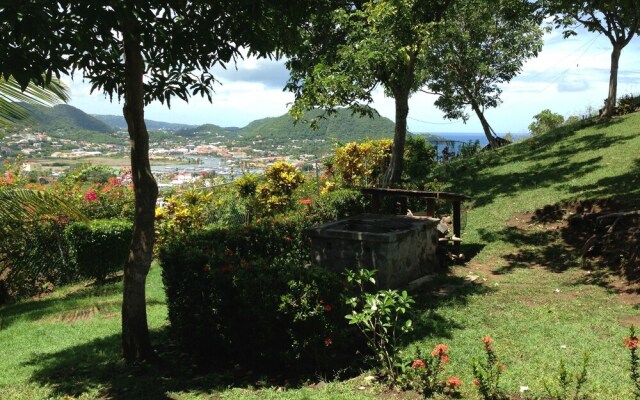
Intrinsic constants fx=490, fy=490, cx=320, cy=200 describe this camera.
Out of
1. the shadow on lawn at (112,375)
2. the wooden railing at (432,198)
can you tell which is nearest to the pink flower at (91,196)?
the shadow on lawn at (112,375)

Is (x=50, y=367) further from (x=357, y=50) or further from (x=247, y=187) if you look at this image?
(x=357, y=50)

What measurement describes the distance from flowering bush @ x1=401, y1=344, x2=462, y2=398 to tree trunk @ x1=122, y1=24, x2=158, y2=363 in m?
3.25

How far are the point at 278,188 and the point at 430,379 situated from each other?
384 inches

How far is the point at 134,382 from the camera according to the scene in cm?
542

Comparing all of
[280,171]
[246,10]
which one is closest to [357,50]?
[280,171]

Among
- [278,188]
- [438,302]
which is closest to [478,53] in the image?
[278,188]

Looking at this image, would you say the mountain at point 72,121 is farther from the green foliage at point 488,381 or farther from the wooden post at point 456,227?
the green foliage at point 488,381

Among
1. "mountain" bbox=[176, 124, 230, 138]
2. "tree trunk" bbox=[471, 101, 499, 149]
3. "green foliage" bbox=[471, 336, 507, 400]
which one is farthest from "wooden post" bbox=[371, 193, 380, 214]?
"mountain" bbox=[176, 124, 230, 138]

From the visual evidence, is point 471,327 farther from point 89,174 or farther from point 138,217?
point 89,174

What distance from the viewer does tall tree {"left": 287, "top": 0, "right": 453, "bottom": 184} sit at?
40.4 ft

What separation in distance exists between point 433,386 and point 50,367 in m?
4.74

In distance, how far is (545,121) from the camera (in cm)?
3688

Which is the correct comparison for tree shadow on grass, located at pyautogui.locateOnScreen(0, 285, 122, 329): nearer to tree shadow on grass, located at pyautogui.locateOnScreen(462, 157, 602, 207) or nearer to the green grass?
the green grass

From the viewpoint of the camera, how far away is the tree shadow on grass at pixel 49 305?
8641mm
